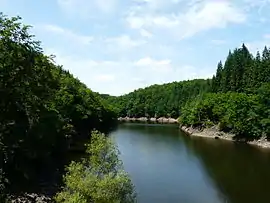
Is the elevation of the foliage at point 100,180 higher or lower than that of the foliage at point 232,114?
lower

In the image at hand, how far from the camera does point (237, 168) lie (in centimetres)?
5900

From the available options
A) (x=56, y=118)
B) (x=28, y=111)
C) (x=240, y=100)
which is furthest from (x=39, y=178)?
(x=240, y=100)

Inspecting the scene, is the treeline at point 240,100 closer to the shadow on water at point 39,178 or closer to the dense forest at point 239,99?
the dense forest at point 239,99

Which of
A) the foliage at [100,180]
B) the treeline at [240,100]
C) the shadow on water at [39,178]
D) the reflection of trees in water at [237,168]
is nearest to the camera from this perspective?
the foliage at [100,180]

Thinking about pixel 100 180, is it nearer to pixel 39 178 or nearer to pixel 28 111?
pixel 28 111

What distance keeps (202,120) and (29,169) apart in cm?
7877

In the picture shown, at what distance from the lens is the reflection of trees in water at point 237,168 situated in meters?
44.0

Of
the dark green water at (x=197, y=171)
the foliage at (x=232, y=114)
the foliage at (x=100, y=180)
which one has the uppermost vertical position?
the foliage at (x=232, y=114)

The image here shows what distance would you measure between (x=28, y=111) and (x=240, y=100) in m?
83.8

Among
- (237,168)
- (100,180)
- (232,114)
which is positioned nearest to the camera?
(100,180)

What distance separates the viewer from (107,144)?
27.9 meters

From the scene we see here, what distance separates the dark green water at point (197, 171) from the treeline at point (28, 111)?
11.7 meters

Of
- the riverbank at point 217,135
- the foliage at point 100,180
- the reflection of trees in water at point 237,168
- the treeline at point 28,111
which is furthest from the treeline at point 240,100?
the foliage at point 100,180

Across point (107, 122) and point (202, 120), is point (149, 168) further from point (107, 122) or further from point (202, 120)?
point (107, 122)
